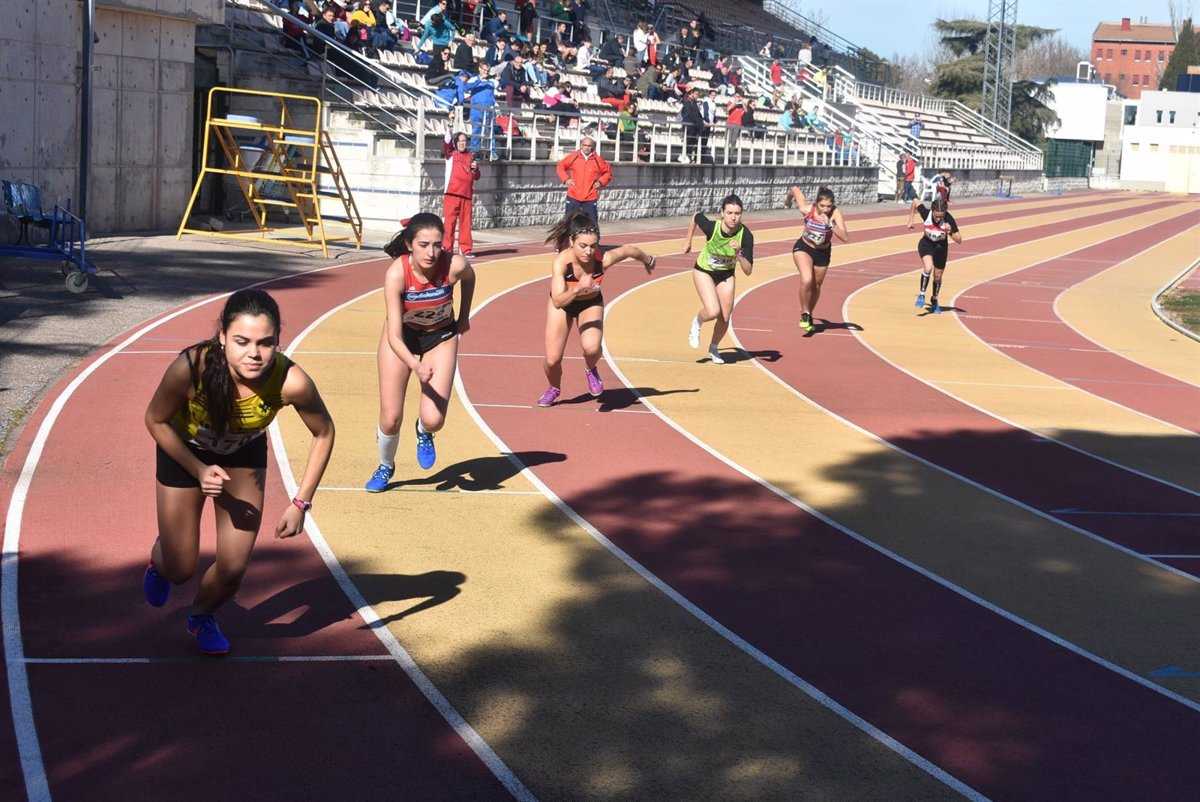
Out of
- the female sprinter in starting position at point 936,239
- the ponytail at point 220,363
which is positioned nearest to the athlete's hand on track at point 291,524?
the ponytail at point 220,363

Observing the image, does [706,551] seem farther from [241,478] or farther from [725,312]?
[725,312]

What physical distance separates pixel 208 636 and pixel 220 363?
1.25 m

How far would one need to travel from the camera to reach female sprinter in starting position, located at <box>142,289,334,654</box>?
19.8 feet

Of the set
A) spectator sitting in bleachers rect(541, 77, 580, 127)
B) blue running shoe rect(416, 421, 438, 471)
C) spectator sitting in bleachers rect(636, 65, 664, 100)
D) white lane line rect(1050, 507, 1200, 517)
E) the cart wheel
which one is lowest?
white lane line rect(1050, 507, 1200, 517)

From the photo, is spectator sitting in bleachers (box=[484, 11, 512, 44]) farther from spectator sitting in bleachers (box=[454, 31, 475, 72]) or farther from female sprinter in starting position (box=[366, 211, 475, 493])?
female sprinter in starting position (box=[366, 211, 475, 493])

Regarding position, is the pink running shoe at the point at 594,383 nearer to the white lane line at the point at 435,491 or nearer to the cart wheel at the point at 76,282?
the white lane line at the point at 435,491

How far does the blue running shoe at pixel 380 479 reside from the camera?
9781 mm

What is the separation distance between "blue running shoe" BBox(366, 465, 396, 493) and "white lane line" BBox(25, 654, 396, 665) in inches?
121

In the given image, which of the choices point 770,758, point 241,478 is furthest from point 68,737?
point 770,758

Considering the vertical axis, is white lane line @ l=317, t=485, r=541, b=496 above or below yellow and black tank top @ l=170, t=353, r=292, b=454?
below

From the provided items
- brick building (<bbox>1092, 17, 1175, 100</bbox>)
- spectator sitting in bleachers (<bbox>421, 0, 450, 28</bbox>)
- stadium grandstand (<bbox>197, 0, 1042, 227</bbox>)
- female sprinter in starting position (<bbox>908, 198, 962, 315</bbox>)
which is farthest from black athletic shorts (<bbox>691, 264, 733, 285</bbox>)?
brick building (<bbox>1092, 17, 1175, 100</bbox>)

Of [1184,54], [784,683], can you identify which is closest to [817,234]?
[784,683]

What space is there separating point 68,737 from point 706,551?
412 centimetres

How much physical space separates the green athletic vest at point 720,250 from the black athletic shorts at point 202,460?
929cm
